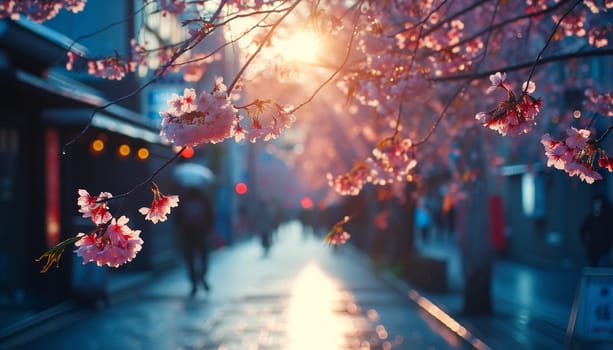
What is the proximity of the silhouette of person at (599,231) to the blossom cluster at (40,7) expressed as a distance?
1004 centimetres

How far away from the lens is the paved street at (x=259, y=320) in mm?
10797

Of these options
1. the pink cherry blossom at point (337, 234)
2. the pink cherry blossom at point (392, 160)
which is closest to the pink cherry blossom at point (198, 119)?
the pink cherry blossom at point (337, 234)

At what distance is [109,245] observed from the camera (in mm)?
4707

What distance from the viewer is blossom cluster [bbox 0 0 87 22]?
7.89 meters

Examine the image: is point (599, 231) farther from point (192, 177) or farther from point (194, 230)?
point (192, 177)

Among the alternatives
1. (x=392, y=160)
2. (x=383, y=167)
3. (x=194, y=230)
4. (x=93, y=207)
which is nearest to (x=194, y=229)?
(x=194, y=230)

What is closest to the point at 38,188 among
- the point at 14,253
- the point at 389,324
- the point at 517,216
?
the point at 14,253

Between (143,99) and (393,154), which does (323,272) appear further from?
(393,154)

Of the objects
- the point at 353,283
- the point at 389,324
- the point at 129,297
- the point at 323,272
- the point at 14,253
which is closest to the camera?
the point at 389,324

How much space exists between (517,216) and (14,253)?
19081 millimetres

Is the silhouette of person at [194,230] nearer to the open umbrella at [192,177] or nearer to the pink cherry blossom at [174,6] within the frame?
the open umbrella at [192,177]

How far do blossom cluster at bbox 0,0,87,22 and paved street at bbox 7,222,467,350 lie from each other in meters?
4.04

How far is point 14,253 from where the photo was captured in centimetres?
1582

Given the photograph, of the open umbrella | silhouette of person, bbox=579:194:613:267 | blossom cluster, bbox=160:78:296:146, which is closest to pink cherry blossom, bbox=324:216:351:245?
blossom cluster, bbox=160:78:296:146
